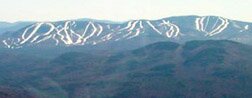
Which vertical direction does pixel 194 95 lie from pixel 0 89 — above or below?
below

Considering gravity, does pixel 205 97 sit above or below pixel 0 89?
below

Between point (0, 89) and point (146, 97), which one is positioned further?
point (146, 97)

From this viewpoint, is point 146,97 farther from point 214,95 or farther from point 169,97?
point 214,95

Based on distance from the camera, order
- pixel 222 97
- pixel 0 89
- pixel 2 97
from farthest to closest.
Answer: pixel 222 97, pixel 0 89, pixel 2 97

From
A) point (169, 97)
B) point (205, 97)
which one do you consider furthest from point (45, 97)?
point (205, 97)

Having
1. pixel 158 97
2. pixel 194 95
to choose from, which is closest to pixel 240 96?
pixel 194 95

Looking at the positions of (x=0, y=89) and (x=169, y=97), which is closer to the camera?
(x=0, y=89)

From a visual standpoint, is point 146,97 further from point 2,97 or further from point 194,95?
point 2,97

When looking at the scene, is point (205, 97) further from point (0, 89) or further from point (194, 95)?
point (0, 89)

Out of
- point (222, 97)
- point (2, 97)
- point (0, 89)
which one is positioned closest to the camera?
point (2, 97)
